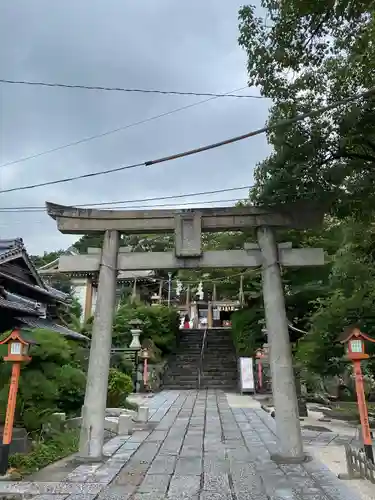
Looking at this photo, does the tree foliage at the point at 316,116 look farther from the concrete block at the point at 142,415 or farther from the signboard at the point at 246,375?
the signboard at the point at 246,375

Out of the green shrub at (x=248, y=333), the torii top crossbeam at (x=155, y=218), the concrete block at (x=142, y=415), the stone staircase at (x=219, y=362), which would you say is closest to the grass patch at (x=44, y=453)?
the concrete block at (x=142, y=415)

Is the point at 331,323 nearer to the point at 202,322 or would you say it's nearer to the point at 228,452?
the point at 228,452

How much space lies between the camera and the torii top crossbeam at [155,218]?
24.9 feet

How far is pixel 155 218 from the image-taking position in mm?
7664

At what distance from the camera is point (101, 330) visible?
7168mm

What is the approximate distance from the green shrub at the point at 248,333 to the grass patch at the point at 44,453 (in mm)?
14862

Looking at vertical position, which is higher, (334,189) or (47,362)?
(334,189)

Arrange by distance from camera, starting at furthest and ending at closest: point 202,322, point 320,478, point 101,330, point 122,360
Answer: point 202,322, point 122,360, point 101,330, point 320,478

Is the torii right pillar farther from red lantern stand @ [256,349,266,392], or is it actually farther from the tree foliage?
red lantern stand @ [256,349,266,392]

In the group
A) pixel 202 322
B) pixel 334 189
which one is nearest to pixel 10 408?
pixel 334 189

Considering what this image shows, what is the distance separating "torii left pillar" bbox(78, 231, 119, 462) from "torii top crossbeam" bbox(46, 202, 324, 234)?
0.92ft

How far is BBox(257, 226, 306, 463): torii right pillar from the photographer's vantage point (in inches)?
258

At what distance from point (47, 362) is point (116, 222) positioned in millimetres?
2779

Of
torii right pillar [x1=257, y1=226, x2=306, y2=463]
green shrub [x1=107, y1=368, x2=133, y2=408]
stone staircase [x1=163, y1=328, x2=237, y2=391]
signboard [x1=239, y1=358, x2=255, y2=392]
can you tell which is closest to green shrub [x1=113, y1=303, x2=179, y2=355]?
stone staircase [x1=163, y1=328, x2=237, y2=391]
